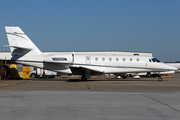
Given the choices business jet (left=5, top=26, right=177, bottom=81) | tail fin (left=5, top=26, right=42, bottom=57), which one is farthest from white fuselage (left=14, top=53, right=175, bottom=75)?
tail fin (left=5, top=26, right=42, bottom=57)

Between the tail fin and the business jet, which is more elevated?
the tail fin

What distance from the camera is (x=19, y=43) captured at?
26.5 meters

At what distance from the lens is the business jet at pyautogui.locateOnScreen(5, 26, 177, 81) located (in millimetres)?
26406

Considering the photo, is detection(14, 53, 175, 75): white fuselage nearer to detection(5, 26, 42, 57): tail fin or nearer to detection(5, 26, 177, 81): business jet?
detection(5, 26, 177, 81): business jet

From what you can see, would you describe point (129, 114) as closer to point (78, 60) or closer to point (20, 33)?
point (78, 60)

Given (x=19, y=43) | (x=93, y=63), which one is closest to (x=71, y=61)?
(x=93, y=63)

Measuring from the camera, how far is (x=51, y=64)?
26578 millimetres

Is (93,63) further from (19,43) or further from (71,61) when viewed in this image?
(19,43)

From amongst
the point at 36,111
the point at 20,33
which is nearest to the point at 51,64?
the point at 20,33

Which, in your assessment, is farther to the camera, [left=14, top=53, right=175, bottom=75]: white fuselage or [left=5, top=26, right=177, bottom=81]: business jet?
[left=14, top=53, right=175, bottom=75]: white fuselage

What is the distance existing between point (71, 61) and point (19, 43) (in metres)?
6.74

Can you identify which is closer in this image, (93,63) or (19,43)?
(19,43)

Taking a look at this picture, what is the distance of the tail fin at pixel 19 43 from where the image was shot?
26.3 m

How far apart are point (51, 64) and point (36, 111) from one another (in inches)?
774
